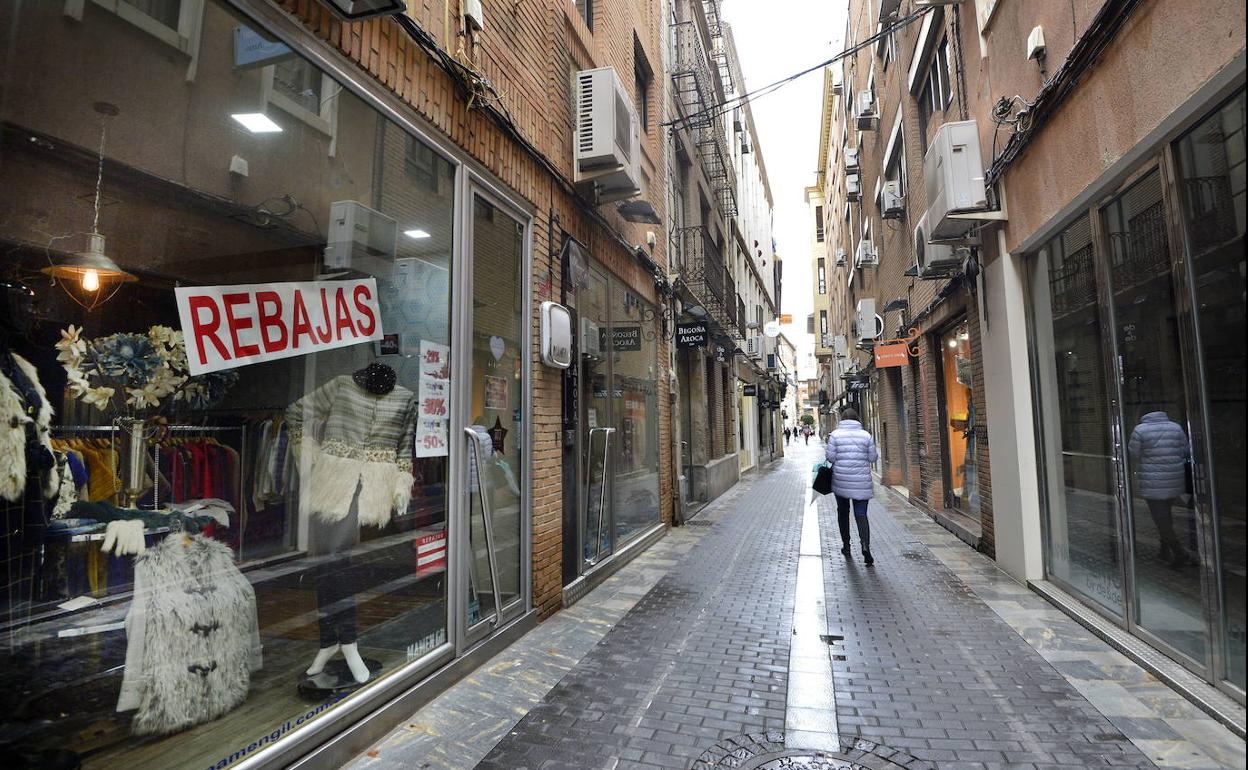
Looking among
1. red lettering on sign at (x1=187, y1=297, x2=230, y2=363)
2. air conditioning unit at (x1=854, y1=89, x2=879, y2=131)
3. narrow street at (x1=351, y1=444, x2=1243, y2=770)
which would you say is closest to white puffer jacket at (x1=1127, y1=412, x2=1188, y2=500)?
narrow street at (x1=351, y1=444, x2=1243, y2=770)

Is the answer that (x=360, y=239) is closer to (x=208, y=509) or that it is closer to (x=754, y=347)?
(x=208, y=509)

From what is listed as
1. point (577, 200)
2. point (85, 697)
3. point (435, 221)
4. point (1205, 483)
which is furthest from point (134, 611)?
point (1205, 483)

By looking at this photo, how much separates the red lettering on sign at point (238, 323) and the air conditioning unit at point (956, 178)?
21.6 ft

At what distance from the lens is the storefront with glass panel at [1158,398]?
3.43m

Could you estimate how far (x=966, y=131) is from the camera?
22.6 ft

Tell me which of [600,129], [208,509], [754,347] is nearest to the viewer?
[208,509]

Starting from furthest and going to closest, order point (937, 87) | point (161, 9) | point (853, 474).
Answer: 1. point (937, 87)
2. point (853, 474)
3. point (161, 9)

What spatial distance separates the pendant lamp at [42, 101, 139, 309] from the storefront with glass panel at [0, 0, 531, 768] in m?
0.01

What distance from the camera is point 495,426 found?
5.04 metres

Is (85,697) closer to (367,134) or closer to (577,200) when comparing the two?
(367,134)

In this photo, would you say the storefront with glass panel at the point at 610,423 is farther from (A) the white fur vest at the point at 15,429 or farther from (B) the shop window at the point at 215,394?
(A) the white fur vest at the point at 15,429

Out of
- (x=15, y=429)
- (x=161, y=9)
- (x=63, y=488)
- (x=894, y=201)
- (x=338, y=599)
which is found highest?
(x=894, y=201)

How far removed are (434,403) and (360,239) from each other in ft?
4.05

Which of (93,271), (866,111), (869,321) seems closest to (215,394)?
(93,271)
